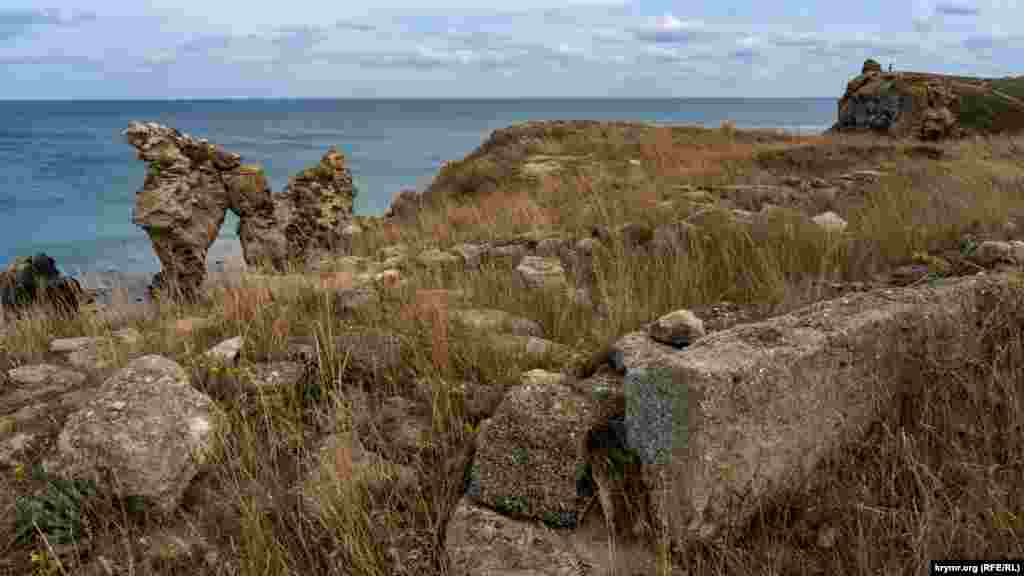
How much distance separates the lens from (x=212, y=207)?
1176 cm

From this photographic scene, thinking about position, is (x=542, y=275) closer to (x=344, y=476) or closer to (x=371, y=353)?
(x=371, y=353)

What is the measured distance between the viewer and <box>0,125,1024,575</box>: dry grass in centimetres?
229

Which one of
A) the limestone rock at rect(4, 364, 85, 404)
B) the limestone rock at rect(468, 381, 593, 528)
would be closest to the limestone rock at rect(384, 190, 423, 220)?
the limestone rock at rect(4, 364, 85, 404)

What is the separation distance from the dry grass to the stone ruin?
15.6 feet

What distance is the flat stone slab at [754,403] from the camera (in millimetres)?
2312

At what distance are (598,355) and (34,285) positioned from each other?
457 inches

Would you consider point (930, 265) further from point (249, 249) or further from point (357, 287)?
point (249, 249)

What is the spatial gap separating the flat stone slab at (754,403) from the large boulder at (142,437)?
1.87 m

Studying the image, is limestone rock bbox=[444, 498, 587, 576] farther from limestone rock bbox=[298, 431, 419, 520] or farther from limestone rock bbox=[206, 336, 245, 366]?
limestone rock bbox=[206, 336, 245, 366]

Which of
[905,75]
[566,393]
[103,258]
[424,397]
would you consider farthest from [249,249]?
[905,75]

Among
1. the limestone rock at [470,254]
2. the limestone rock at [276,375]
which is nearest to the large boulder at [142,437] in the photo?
the limestone rock at [276,375]

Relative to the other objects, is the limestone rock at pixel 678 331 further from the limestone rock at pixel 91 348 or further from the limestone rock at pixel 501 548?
the limestone rock at pixel 91 348

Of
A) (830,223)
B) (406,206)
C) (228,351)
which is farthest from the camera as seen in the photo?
(406,206)

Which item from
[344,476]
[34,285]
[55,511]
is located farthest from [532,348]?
[34,285]
